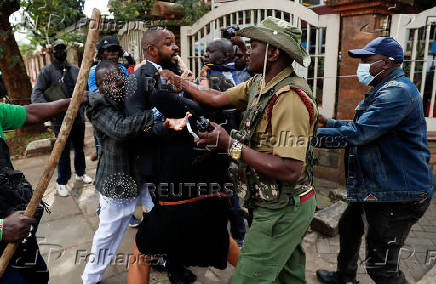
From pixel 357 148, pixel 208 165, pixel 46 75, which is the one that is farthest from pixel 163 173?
pixel 46 75

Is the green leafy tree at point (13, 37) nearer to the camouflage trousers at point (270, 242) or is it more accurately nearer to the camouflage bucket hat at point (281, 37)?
the camouflage bucket hat at point (281, 37)

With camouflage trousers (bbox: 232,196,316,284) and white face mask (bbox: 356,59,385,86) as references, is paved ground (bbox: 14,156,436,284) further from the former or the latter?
white face mask (bbox: 356,59,385,86)

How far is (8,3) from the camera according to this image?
6512 millimetres

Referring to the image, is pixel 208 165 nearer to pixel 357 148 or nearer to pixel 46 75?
pixel 357 148

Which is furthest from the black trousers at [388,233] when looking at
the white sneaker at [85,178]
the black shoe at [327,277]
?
the white sneaker at [85,178]

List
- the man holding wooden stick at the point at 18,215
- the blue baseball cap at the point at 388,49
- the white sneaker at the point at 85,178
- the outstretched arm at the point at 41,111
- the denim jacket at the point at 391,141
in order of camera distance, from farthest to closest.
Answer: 1. the white sneaker at the point at 85,178
2. the blue baseball cap at the point at 388,49
3. the denim jacket at the point at 391,141
4. the outstretched arm at the point at 41,111
5. the man holding wooden stick at the point at 18,215

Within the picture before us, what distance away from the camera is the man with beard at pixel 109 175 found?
231 centimetres

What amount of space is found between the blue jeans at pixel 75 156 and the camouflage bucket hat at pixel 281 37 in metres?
3.62

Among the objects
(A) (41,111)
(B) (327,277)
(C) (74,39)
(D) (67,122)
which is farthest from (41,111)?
(C) (74,39)

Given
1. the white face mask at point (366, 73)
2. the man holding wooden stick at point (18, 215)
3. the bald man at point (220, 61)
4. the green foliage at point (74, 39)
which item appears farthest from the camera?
the green foliage at point (74, 39)

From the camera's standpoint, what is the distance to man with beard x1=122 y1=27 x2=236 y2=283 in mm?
2033

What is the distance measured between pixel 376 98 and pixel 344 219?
1044 millimetres

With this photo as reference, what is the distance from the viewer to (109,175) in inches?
99.9

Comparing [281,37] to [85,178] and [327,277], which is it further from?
[85,178]
